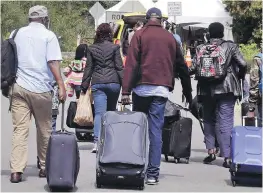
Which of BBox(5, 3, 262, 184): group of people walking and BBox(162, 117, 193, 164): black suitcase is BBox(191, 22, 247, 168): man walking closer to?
BBox(162, 117, 193, 164): black suitcase

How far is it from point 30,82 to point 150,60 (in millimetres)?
1324

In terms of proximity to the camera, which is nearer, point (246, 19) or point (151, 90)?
point (151, 90)

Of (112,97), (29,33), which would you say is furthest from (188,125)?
(29,33)

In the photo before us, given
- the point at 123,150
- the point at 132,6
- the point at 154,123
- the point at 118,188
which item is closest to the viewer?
the point at 123,150

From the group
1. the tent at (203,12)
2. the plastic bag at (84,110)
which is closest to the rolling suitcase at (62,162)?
the plastic bag at (84,110)

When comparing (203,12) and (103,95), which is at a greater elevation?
(103,95)

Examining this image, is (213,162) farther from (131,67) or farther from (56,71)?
(56,71)

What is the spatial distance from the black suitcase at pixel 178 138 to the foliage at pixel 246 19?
2914 centimetres

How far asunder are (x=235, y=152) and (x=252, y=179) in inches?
13.7

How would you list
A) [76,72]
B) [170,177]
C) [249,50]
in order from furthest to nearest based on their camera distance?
[249,50], [76,72], [170,177]

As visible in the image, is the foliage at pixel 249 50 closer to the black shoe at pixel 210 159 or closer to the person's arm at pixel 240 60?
the black shoe at pixel 210 159

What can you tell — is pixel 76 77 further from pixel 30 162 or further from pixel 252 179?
pixel 252 179

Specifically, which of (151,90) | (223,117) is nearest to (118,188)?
(151,90)

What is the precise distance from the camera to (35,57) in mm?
8984
